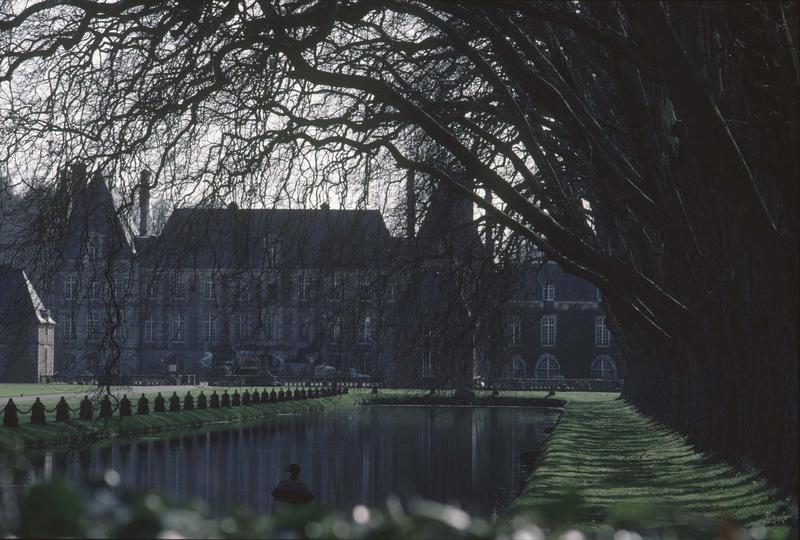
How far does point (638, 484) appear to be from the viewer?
17344mm

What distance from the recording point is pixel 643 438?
28.8 metres

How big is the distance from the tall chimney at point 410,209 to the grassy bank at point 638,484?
4830 millimetres

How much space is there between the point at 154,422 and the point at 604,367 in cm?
5554

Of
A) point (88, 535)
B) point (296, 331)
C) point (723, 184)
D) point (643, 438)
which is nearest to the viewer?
point (88, 535)

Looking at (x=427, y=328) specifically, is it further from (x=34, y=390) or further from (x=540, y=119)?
(x=34, y=390)

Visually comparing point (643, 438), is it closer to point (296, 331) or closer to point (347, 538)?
point (347, 538)

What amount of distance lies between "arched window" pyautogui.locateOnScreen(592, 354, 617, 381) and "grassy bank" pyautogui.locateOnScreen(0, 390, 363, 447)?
1185 inches

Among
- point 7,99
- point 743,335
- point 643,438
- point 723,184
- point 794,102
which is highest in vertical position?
point 7,99

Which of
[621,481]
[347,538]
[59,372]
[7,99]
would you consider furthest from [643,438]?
[59,372]

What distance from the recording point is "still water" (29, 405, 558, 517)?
22859mm

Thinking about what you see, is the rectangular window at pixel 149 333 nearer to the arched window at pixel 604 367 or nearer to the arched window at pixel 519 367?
the arched window at pixel 519 367

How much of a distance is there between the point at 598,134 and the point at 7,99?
6840 mm

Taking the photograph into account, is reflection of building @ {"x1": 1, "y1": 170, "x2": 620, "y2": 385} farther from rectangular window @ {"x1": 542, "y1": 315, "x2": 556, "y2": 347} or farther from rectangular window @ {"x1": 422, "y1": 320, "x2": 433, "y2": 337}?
rectangular window @ {"x1": 542, "y1": 315, "x2": 556, "y2": 347}

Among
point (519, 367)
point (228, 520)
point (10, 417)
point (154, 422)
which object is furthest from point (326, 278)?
point (519, 367)
